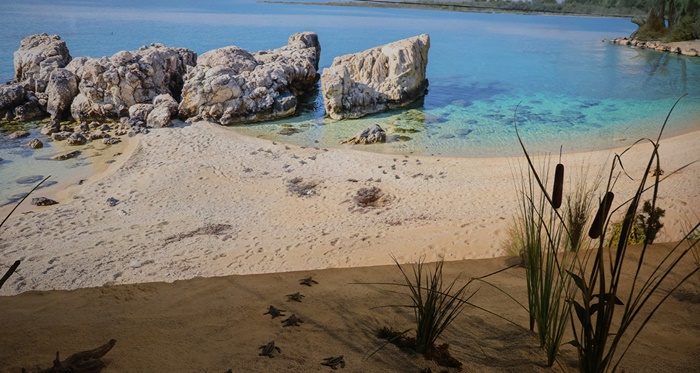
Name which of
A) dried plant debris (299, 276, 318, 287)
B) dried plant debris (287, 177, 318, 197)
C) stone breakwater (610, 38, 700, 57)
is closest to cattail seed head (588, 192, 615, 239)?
dried plant debris (299, 276, 318, 287)

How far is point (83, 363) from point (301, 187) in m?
5.84

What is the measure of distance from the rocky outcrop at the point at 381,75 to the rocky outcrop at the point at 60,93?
6.79m

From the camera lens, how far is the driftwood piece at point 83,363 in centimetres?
233

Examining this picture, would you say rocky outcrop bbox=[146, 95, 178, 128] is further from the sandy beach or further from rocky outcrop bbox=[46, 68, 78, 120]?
rocky outcrop bbox=[46, 68, 78, 120]

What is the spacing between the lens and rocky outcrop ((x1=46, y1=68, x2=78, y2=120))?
1292cm

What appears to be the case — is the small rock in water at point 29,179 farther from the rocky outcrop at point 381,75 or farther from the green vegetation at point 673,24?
the green vegetation at point 673,24

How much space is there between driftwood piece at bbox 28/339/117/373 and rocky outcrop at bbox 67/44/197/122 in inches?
467

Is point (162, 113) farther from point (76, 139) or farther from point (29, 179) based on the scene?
point (29, 179)

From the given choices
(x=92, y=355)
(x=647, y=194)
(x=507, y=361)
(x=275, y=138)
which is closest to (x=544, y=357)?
(x=507, y=361)

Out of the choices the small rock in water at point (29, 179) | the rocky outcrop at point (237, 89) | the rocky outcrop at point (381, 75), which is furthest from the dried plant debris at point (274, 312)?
the rocky outcrop at point (381, 75)

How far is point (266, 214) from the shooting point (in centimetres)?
721

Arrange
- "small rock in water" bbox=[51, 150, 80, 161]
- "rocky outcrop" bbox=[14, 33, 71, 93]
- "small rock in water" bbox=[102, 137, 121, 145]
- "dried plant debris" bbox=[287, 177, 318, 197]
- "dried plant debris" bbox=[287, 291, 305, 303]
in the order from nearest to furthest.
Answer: "dried plant debris" bbox=[287, 291, 305, 303] < "dried plant debris" bbox=[287, 177, 318, 197] < "small rock in water" bbox=[51, 150, 80, 161] < "small rock in water" bbox=[102, 137, 121, 145] < "rocky outcrop" bbox=[14, 33, 71, 93]

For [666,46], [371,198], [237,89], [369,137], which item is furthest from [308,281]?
[666,46]

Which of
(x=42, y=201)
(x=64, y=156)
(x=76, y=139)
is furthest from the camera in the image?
(x=76, y=139)
